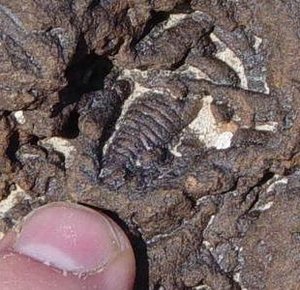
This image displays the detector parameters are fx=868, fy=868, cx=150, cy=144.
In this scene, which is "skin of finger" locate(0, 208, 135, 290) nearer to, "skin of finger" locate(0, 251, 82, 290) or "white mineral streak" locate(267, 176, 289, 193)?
"skin of finger" locate(0, 251, 82, 290)

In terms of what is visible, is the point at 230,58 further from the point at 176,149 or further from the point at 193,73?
the point at 176,149

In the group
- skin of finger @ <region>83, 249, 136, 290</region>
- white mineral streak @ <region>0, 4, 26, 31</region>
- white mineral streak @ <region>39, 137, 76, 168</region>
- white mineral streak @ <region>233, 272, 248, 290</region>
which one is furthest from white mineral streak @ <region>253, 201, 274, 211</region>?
white mineral streak @ <region>0, 4, 26, 31</region>

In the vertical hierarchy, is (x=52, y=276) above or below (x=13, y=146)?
below

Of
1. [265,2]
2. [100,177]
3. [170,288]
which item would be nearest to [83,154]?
[100,177]

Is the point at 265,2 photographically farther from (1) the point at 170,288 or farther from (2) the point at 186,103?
(1) the point at 170,288

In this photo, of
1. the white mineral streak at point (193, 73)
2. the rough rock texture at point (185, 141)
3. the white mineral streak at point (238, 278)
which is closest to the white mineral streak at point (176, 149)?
the rough rock texture at point (185, 141)

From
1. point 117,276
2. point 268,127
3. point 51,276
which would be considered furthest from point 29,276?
point 268,127
